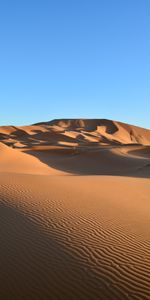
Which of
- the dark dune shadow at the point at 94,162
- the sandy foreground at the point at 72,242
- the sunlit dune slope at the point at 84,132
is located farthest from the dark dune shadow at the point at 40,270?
the sunlit dune slope at the point at 84,132

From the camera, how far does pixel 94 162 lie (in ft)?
102

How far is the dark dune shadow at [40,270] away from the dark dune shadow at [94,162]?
18.6 meters

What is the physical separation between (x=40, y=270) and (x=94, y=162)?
26.9 m

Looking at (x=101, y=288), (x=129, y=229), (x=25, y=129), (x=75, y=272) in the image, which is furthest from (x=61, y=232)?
(x=25, y=129)

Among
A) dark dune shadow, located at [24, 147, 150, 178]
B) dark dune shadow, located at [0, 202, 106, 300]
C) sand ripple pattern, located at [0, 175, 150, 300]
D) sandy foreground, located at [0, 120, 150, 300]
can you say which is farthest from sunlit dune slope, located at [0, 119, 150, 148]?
dark dune shadow, located at [0, 202, 106, 300]

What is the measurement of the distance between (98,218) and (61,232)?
1340 mm

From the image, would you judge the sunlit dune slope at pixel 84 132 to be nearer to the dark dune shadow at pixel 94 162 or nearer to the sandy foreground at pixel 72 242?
the dark dune shadow at pixel 94 162

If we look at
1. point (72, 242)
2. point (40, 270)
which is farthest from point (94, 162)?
point (40, 270)

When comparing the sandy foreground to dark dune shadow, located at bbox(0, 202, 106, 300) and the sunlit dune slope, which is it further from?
the sunlit dune slope

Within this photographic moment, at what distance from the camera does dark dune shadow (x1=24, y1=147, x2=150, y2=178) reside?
2606 cm

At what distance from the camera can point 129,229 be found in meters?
6.32

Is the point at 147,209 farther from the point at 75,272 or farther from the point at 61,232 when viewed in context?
the point at 75,272

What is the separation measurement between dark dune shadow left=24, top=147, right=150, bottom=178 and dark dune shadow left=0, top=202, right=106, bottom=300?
733 inches

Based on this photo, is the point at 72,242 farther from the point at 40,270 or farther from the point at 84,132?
the point at 84,132
